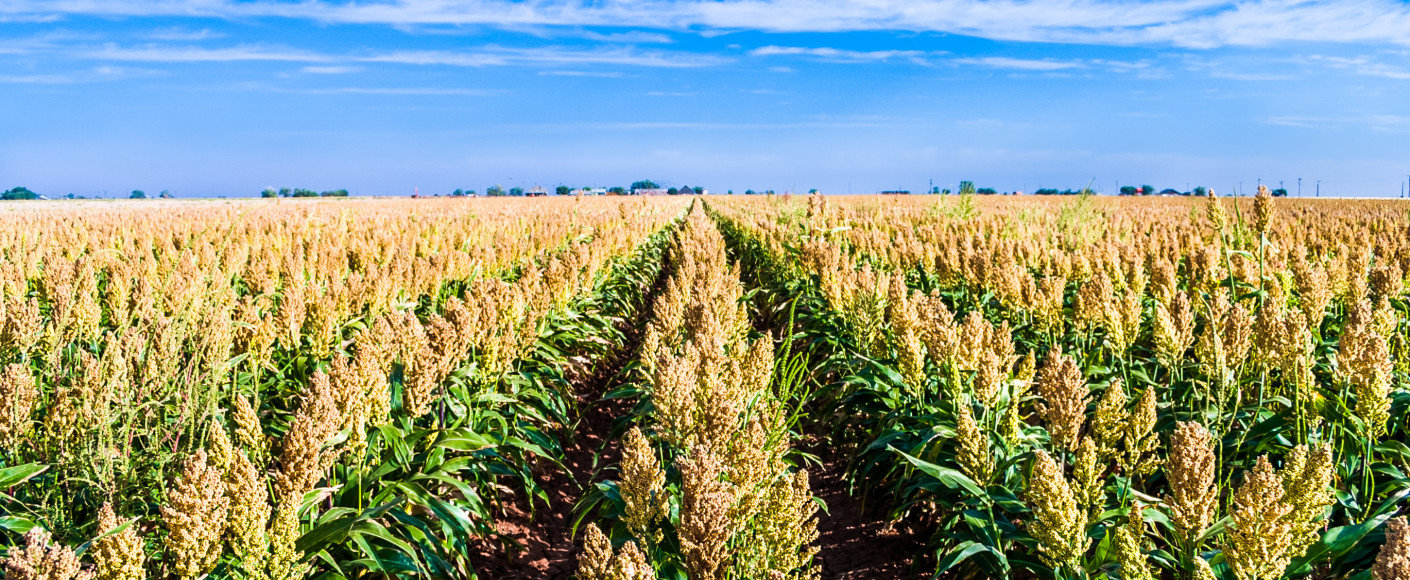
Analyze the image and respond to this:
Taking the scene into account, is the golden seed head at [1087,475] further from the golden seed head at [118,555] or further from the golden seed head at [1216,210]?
the golden seed head at [1216,210]

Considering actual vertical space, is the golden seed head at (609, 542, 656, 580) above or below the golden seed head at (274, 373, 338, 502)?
below

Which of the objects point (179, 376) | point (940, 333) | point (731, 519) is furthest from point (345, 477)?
point (940, 333)

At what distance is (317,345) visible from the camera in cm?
416

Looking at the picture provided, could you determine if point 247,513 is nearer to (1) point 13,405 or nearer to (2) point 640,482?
(2) point 640,482

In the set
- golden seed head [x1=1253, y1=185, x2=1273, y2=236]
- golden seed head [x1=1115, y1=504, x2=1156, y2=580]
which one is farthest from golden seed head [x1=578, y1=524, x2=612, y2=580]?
golden seed head [x1=1253, y1=185, x2=1273, y2=236]

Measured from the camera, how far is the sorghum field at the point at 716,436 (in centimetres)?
203

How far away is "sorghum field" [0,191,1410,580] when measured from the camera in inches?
79.9

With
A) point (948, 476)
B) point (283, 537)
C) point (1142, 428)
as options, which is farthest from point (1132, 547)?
point (283, 537)

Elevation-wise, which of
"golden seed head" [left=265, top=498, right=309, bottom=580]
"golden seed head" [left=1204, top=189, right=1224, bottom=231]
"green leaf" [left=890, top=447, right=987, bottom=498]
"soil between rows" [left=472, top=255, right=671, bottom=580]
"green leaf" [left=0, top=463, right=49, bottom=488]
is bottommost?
"soil between rows" [left=472, top=255, right=671, bottom=580]

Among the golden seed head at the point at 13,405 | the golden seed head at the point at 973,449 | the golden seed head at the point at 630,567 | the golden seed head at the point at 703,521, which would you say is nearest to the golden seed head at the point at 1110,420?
the golden seed head at the point at 973,449

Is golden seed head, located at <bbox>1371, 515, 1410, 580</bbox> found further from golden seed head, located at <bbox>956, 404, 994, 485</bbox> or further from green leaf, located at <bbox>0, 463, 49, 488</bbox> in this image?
green leaf, located at <bbox>0, 463, 49, 488</bbox>

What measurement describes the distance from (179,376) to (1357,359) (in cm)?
467

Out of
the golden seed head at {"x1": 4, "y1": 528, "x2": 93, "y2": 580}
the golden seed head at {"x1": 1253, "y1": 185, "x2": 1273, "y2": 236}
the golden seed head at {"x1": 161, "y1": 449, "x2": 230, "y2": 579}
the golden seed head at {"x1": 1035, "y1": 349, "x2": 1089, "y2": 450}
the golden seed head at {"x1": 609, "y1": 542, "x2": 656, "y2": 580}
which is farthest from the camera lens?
the golden seed head at {"x1": 1253, "y1": 185, "x2": 1273, "y2": 236}

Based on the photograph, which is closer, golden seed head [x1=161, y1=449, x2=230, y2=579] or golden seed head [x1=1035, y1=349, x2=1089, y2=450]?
golden seed head [x1=161, y1=449, x2=230, y2=579]
